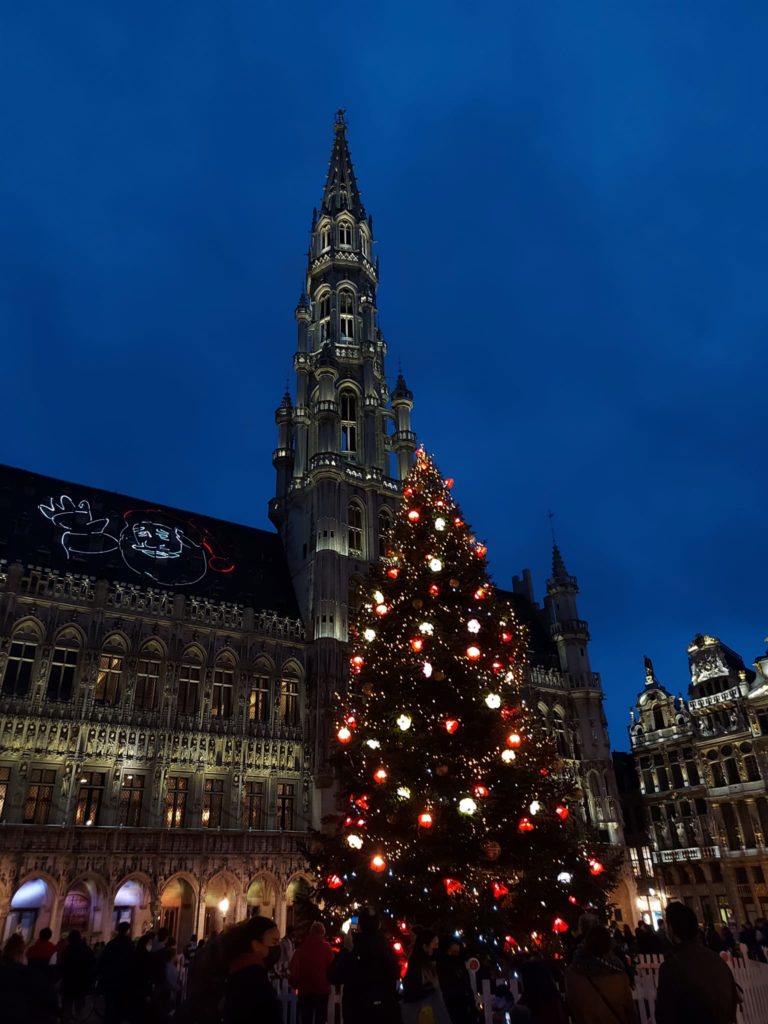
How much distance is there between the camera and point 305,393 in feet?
156

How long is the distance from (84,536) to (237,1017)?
33.9 meters

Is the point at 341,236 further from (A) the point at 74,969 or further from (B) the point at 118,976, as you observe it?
(B) the point at 118,976

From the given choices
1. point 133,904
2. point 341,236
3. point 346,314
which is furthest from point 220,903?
point 341,236

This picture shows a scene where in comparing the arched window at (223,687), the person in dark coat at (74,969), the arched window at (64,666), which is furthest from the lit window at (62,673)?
the person in dark coat at (74,969)

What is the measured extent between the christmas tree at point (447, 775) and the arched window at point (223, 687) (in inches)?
681

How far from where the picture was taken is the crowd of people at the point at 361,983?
15.3 feet

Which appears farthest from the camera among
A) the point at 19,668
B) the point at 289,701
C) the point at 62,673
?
the point at 289,701

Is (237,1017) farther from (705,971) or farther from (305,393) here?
(305,393)

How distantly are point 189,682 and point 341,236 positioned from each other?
120 feet

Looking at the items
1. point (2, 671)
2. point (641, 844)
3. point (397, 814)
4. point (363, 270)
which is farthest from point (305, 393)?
point (641, 844)

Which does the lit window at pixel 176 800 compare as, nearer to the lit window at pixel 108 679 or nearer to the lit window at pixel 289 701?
the lit window at pixel 108 679

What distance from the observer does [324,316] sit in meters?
51.3

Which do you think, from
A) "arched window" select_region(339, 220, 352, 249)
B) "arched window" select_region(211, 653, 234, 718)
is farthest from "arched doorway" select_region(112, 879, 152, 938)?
"arched window" select_region(339, 220, 352, 249)

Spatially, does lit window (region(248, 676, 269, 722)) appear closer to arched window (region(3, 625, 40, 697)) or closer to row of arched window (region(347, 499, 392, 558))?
row of arched window (region(347, 499, 392, 558))
